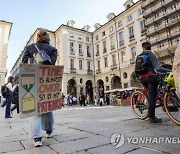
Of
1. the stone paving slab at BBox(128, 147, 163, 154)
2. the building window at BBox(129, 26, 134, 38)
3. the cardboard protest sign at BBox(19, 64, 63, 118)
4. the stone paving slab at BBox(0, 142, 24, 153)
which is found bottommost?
the stone paving slab at BBox(0, 142, 24, 153)

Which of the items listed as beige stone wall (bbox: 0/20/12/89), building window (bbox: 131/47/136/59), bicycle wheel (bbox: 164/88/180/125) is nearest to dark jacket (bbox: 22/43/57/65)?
bicycle wheel (bbox: 164/88/180/125)

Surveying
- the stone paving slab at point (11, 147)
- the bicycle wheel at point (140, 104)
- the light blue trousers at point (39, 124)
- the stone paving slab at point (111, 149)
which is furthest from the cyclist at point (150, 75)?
the stone paving slab at point (11, 147)

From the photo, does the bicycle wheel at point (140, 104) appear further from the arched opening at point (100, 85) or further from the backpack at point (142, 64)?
the arched opening at point (100, 85)

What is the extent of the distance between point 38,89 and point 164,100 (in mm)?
2256

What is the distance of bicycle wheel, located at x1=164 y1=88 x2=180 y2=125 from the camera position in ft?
10.2

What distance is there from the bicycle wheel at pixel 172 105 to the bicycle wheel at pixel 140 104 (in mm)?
681

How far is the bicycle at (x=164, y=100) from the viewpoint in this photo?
3129 millimetres

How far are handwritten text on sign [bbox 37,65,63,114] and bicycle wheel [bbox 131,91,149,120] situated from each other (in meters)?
2.05

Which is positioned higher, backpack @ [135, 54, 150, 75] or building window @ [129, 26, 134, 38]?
building window @ [129, 26, 134, 38]

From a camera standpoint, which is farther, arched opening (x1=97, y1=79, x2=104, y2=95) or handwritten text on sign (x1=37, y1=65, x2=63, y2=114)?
arched opening (x1=97, y1=79, x2=104, y2=95)

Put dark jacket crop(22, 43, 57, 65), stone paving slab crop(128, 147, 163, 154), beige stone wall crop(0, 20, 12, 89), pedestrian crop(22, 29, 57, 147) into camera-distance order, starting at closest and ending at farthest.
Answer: stone paving slab crop(128, 147, 163, 154) → pedestrian crop(22, 29, 57, 147) → dark jacket crop(22, 43, 57, 65) → beige stone wall crop(0, 20, 12, 89)

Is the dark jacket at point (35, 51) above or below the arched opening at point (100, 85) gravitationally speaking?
below

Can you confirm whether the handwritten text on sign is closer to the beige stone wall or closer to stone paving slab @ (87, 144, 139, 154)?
stone paving slab @ (87, 144, 139, 154)

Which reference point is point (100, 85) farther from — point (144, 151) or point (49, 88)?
point (144, 151)
